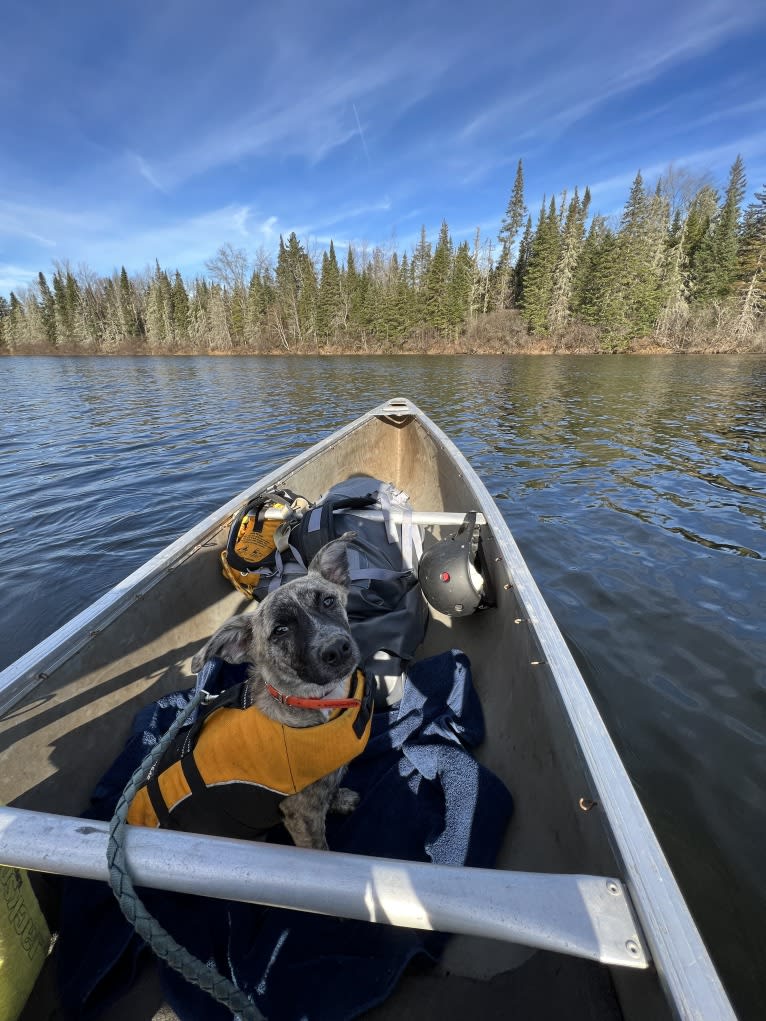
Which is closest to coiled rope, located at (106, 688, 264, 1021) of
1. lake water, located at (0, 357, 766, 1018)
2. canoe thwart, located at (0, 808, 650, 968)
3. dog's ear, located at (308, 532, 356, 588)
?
canoe thwart, located at (0, 808, 650, 968)

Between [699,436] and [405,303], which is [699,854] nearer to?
[699,436]

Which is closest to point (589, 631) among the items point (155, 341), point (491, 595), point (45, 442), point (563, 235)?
point (491, 595)

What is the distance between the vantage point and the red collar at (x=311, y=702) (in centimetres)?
209

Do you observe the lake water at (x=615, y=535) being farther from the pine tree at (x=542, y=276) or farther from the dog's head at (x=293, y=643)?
the pine tree at (x=542, y=276)

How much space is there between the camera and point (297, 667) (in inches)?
85.8

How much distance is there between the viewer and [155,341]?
237 ft

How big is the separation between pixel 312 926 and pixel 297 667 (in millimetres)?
1079

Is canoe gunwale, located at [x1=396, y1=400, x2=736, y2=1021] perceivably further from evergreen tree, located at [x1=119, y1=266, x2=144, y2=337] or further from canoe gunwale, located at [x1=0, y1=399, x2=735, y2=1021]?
evergreen tree, located at [x1=119, y1=266, x2=144, y2=337]

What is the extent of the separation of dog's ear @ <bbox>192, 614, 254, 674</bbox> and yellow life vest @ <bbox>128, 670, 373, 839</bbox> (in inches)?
12.0

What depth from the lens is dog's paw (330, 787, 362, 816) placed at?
98.7 inches

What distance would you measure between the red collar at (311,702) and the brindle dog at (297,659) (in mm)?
22

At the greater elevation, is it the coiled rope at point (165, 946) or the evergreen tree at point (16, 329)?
the evergreen tree at point (16, 329)

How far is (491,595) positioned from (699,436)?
1259 cm

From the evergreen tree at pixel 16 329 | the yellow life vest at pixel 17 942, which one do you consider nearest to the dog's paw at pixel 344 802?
the yellow life vest at pixel 17 942
